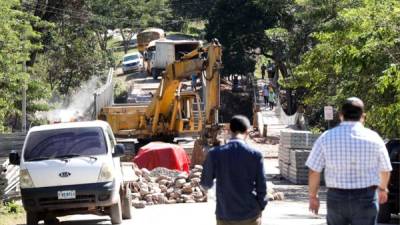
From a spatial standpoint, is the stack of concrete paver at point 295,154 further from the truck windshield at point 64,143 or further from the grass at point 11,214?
the truck windshield at point 64,143

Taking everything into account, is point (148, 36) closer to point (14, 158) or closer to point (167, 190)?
point (167, 190)

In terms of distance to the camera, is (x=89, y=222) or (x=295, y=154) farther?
(x=295, y=154)

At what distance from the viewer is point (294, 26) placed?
52875 millimetres

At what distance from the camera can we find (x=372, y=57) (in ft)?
61.8

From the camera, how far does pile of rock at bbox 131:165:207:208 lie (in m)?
23.2

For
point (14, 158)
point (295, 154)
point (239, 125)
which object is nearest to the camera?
point (239, 125)

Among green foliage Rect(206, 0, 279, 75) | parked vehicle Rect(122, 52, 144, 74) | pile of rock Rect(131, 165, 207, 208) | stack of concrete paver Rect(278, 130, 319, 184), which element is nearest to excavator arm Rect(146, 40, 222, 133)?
stack of concrete paver Rect(278, 130, 319, 184)

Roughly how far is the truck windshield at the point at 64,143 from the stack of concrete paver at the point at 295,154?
13277 millimetres

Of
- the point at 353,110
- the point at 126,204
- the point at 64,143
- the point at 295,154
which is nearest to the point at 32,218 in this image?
the point at 64,143

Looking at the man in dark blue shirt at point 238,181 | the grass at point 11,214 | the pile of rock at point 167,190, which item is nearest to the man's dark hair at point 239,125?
the man in dark blue shirt at point 238,181

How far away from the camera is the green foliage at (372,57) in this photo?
1867cm

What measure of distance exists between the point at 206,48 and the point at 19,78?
8368 mm

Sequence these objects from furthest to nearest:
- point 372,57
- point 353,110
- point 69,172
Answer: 1. point 372,57
2. point 69,172
3. point 353,110

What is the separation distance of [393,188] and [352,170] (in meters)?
7.89
